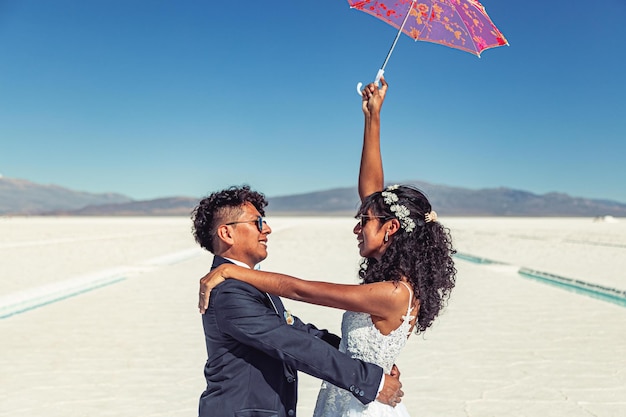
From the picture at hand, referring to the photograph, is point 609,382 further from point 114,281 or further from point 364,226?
point 114,281

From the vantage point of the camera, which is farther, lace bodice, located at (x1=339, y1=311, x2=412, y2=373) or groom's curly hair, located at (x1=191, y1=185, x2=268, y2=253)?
groom's curly hair, located at (x1=191, y1=185, x2=268, y2=253)

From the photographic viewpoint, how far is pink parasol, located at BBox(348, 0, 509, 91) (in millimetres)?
3492

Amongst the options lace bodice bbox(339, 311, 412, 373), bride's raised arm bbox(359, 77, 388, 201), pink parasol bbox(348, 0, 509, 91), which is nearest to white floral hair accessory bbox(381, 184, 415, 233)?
lace bodice bbox(339, 311, 412, 373)

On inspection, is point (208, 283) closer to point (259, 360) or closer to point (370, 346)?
point (259, 360)

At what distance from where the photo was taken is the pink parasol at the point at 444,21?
349 cm

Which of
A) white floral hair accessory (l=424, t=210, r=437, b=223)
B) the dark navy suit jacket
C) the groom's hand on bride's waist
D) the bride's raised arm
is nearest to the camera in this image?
the dark navy suit jacket

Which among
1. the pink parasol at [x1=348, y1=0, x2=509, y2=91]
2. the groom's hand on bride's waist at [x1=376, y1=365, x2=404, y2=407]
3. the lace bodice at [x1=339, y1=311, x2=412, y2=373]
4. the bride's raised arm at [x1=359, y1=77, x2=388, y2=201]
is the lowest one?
the groom's hand on bride's waist at [x1=376, y1=365, x2=404, y2=407]

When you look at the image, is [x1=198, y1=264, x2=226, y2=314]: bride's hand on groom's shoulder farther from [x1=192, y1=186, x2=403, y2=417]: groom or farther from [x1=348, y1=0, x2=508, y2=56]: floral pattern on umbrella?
[x1=348, y1=0, x2=508, y2=56]: floral pattern on umbrella

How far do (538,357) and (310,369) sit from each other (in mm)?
4489

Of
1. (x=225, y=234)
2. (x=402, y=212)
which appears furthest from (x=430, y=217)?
(x=225, y=234)

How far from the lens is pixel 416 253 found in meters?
2.14

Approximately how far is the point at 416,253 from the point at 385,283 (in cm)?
15

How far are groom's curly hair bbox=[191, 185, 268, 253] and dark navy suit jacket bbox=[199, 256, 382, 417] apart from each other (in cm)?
15

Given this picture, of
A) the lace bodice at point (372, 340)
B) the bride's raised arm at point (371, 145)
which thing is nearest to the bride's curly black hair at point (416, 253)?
the lace bodice at point (372, 340)
